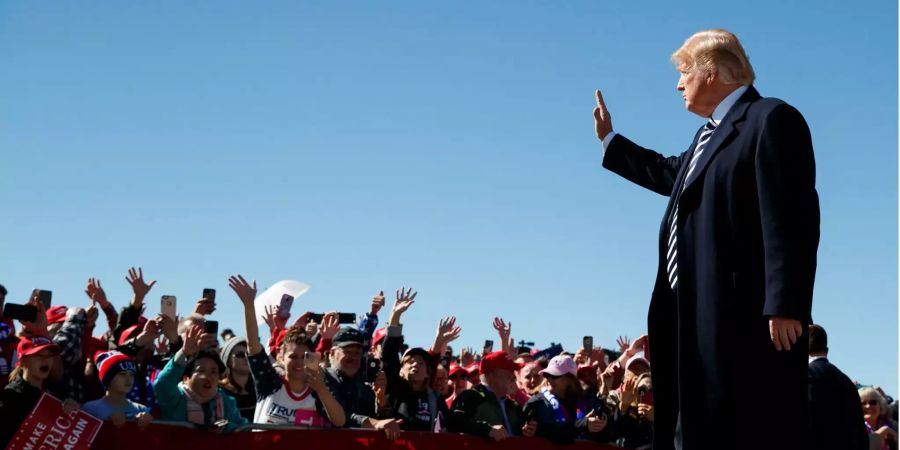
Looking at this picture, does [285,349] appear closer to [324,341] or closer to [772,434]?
[324,341]

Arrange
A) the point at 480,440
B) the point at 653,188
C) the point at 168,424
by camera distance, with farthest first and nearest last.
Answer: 1. the point at 480,440
2. the point at 168,424
3. the point at 653,188

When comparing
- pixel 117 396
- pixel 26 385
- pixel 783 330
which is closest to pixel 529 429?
pixel 117 396

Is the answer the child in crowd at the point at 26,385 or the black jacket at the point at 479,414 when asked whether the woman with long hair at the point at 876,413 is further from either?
the child in crowd at the point at 26,385

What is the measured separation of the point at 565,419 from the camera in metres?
9.77

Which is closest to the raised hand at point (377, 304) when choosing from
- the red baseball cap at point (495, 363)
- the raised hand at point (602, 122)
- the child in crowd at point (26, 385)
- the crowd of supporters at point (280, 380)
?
the crowd of supporters at point (280, 380)

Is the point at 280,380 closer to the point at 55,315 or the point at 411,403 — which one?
the point at 411,403

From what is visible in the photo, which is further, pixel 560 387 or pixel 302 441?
pixel 560 387

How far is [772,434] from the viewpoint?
3881mm

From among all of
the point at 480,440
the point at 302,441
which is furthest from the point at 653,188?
the point at 480,440

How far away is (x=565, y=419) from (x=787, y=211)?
6123mm

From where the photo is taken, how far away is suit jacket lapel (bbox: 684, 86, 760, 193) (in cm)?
419

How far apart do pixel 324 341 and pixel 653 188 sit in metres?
5.61

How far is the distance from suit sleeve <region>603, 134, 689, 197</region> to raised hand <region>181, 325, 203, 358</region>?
420 cm

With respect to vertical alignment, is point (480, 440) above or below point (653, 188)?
below
